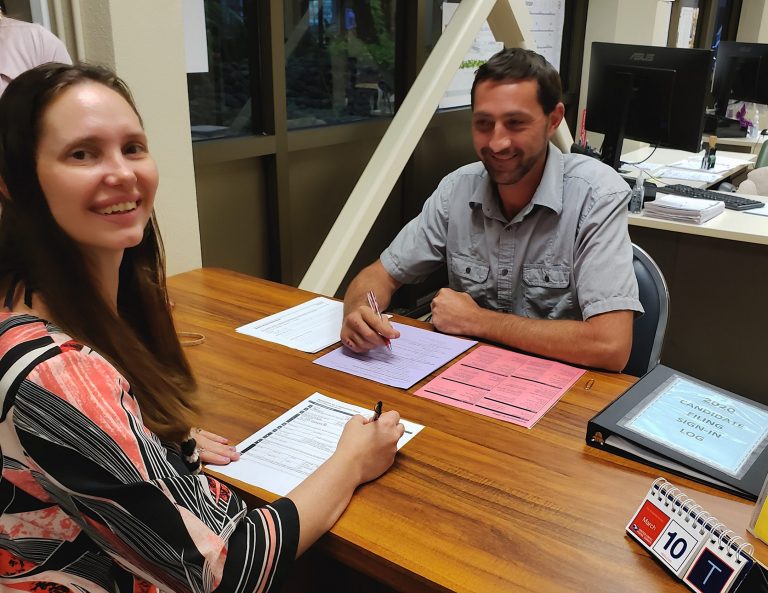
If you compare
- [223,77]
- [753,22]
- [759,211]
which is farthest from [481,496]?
[753,22]

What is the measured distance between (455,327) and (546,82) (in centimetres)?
69

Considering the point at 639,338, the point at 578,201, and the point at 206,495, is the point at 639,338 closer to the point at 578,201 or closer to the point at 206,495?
the point at 578,201

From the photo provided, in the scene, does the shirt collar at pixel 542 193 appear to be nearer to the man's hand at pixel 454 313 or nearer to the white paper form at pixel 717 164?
the man's hand at pixel 454 313

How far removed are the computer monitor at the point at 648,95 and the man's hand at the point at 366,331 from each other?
2258 millimetres

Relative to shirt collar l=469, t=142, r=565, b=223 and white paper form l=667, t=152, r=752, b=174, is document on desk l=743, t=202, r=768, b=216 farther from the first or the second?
shirt collar l=469, t=142, r=565, b=223

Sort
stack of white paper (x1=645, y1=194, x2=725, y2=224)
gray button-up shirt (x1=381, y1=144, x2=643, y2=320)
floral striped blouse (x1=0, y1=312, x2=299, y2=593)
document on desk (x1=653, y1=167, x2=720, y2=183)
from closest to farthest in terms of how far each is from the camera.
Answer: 1. floral striped blouse (x1=0, y1=312, x2=299, y2=593)
2. gray button-up shirt (x1=381, y1=144, x2=643, y2=320)
3. stack of white paper (x1=645, y1=194, x2=725, y2=224)
4. document on desk (x1=653, y1=167, x2=720, y2=183)

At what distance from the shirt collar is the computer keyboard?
167 cm

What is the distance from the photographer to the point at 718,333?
2.96 meters

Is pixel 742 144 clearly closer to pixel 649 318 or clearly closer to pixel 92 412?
pixel 649 318

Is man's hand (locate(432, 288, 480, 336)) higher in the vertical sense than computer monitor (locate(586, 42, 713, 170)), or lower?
lower

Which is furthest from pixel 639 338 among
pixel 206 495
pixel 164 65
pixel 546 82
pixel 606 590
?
pixel 164 65

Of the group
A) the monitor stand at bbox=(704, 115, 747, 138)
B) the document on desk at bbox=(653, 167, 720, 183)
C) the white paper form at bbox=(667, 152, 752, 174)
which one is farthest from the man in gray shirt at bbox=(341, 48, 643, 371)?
the monitor stand at bbox=(704, 115, 747, 138)

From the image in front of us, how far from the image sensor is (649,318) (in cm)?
164

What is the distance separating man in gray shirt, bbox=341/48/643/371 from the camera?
1.49 m
